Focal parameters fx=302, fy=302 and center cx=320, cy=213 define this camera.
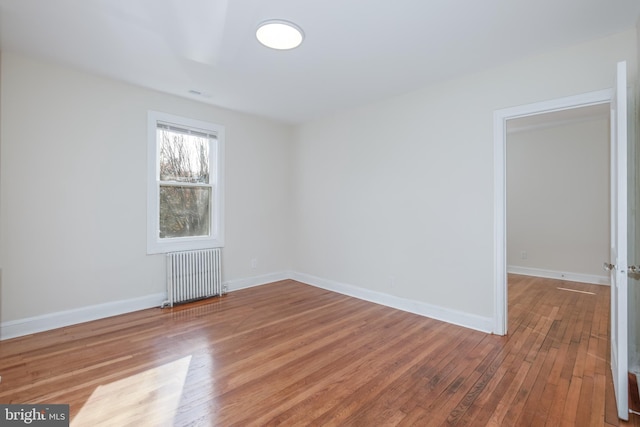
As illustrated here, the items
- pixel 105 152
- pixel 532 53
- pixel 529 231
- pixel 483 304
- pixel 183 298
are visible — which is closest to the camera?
pixel 532 53

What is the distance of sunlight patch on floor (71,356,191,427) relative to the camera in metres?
1.78

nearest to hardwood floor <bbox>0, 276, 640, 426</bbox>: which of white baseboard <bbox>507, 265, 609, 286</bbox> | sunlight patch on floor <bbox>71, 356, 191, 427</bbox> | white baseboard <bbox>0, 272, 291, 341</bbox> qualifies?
sunlight patch on floor <bbox>71, 356, 191, 427</bbox>

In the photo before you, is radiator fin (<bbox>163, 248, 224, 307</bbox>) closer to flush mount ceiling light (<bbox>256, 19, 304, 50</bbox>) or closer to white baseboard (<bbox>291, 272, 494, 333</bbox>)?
white baseboard (<bbox>291, 272, 494, 333</bbox>)

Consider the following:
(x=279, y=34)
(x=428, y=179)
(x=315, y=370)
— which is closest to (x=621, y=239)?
(x=428, y=179)

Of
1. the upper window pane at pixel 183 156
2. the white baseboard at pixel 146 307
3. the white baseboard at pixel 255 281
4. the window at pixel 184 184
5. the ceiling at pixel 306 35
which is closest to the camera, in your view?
the ceiling at pixel 306 35

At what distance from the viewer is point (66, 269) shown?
316 centimetres

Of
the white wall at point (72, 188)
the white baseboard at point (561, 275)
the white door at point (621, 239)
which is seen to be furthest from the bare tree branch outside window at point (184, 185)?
the white baseboard at point (561, 275)

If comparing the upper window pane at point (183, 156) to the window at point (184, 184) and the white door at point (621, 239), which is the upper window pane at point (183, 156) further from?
the white door at point (621, 239)

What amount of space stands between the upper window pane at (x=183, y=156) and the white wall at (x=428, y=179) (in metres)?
1.69

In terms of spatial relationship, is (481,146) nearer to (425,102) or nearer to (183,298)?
(425,102)

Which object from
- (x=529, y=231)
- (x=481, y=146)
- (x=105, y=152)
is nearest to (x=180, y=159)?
(x=105, y=152)

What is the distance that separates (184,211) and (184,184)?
0.37 m

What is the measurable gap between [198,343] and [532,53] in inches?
160

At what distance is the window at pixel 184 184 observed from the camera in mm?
3768
